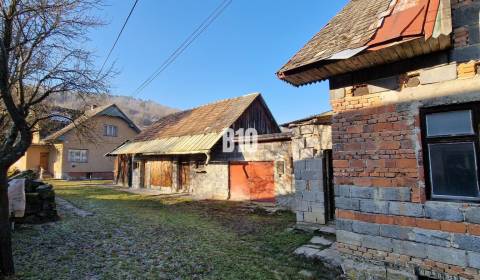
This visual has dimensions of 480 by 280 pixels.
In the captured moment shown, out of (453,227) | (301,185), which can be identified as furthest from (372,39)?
(301,185)

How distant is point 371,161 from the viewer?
4.65m

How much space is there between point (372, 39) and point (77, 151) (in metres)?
29.8

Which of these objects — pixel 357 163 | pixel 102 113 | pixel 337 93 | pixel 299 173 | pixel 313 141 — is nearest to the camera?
pixel 357 163

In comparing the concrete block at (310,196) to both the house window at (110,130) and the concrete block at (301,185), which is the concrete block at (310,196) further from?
the house window at (110,130)

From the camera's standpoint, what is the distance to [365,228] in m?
4.68

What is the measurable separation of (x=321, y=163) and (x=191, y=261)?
484 cm

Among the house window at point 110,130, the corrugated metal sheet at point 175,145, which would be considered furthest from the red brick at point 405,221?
the house window at point 110,130

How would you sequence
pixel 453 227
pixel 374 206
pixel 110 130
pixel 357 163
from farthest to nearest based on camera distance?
pixel 110 130 → pixel 357 163 → pixel 374 206 → pixel 453 227

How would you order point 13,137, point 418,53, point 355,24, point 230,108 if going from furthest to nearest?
point 230,108 < point 13,137 < point 355,24 < point 418,53

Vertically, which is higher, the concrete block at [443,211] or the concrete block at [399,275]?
the concrete block at [443,211]

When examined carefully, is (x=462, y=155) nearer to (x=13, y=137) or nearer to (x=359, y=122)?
(x=359, y=122)

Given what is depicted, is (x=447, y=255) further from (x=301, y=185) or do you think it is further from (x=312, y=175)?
(x=301, y=185)

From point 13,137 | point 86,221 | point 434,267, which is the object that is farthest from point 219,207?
point 434,267

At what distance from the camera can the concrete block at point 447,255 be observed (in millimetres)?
3768
